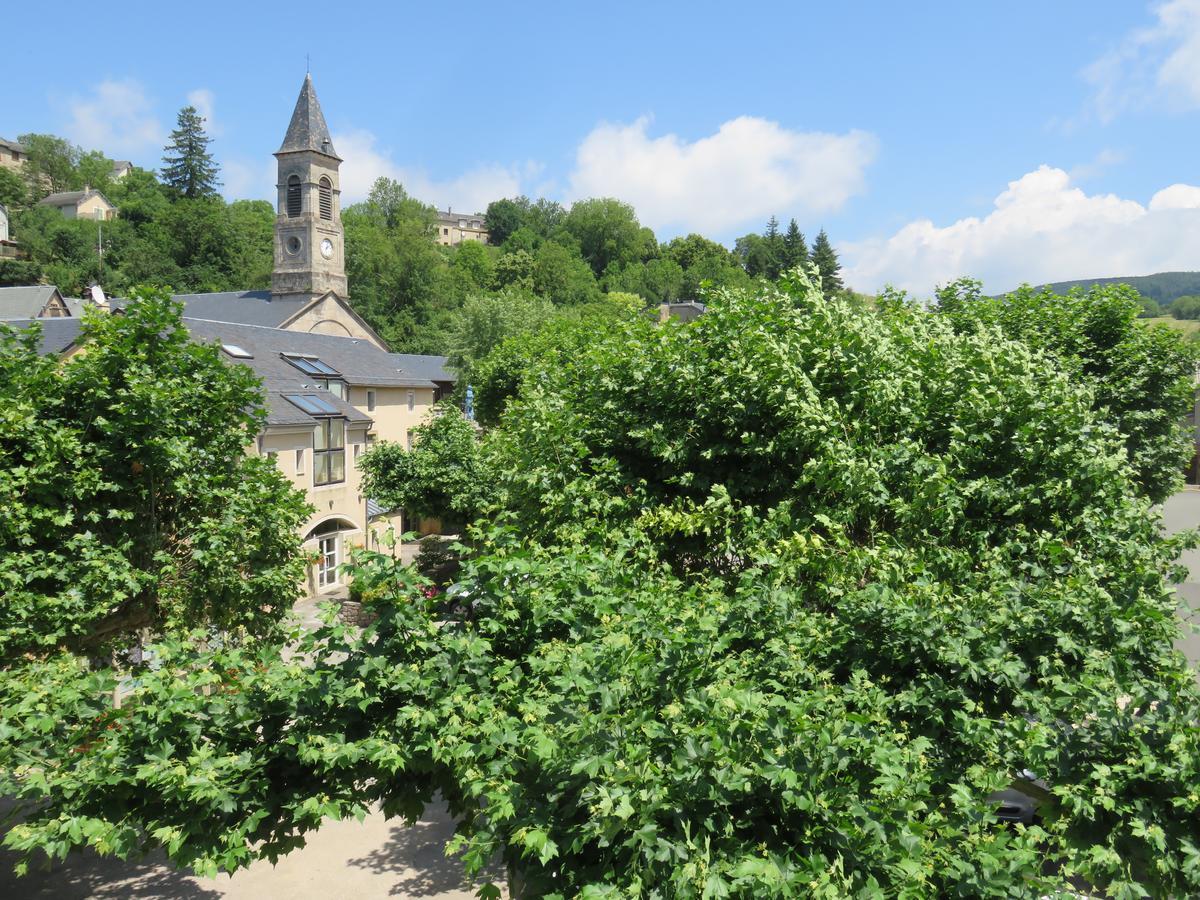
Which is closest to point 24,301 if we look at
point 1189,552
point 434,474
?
point 434,474

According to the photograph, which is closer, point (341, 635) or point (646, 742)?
point (646, 742)

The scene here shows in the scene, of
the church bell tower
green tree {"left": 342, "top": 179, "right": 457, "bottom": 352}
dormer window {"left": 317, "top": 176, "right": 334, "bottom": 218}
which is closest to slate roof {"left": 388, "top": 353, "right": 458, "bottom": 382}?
the church bell tower

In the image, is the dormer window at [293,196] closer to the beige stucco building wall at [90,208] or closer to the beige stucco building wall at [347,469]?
the beige stucco building wall at [347,469]

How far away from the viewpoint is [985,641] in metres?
7.20

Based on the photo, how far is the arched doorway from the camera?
31.2m

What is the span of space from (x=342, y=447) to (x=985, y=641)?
28.0 metres

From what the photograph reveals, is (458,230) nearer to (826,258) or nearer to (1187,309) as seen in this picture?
(826,258)

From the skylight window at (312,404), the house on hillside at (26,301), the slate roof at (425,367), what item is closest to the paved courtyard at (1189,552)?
the skylight window at (312,404)

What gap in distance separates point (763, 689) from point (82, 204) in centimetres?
13905

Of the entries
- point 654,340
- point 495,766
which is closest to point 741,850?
point 495,766

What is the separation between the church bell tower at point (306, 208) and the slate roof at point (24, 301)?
15.0m

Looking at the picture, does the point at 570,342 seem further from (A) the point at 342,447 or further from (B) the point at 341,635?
(B) the point at 341,635

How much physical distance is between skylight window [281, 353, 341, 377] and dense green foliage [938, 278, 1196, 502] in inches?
1026

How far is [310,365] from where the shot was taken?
36.0 meters
